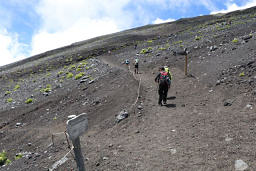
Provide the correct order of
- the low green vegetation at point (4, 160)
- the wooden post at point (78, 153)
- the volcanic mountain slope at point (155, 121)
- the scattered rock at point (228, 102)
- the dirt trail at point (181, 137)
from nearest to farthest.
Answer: the wooden post at point (78, 153), the dirt trail at point (181, 137), the volcanic mountain slope at point (155, 121), the scattered rock at point (228, 102), the low green vegetation at point (4, 160)


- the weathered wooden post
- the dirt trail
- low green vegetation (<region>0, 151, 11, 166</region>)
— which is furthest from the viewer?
low green vegetation (<region>0, 151, 11, 166</region>)

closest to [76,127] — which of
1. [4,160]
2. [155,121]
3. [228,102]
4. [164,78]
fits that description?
[155,121]

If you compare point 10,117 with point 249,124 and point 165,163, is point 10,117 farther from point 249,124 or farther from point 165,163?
point 249,124

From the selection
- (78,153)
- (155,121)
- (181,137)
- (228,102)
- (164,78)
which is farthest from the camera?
(164,78)

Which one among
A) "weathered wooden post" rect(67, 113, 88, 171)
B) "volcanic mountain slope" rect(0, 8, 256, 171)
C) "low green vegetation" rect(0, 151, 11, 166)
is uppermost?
"weathered wooden post" rect(67, 113, 88, 171)

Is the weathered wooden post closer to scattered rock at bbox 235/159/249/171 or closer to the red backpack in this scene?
scattered rock at bbox 235/159/249/171

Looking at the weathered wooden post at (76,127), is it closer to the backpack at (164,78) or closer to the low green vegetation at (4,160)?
the backpack at (164,78)

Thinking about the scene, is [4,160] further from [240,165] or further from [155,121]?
[240,165]

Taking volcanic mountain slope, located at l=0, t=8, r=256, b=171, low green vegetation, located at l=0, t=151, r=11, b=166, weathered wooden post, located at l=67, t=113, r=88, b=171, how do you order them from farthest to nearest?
1. low green vegetation, located at l=0, t=151, r=11, b=166
2. volcanic mountain slope, located at l=0, t=8, r=256, b=171
3. weathered wooden post, located at l=67, t=113, r=88, b=171

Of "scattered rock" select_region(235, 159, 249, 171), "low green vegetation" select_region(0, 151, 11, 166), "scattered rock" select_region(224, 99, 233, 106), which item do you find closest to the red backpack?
"scattered rock" select_region(224, 99, 233, 106)

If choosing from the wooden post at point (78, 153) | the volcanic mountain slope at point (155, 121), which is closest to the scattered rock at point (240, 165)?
the volcanic mountain slope at point (155, 121)

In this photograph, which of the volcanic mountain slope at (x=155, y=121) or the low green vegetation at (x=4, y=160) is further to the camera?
the low green vegetation at (x=4, y=160)

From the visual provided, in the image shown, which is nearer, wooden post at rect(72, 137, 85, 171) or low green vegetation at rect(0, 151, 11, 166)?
wooden post at rect(72, 137, 85, 171)

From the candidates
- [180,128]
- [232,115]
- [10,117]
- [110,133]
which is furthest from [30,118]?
[232,115]
